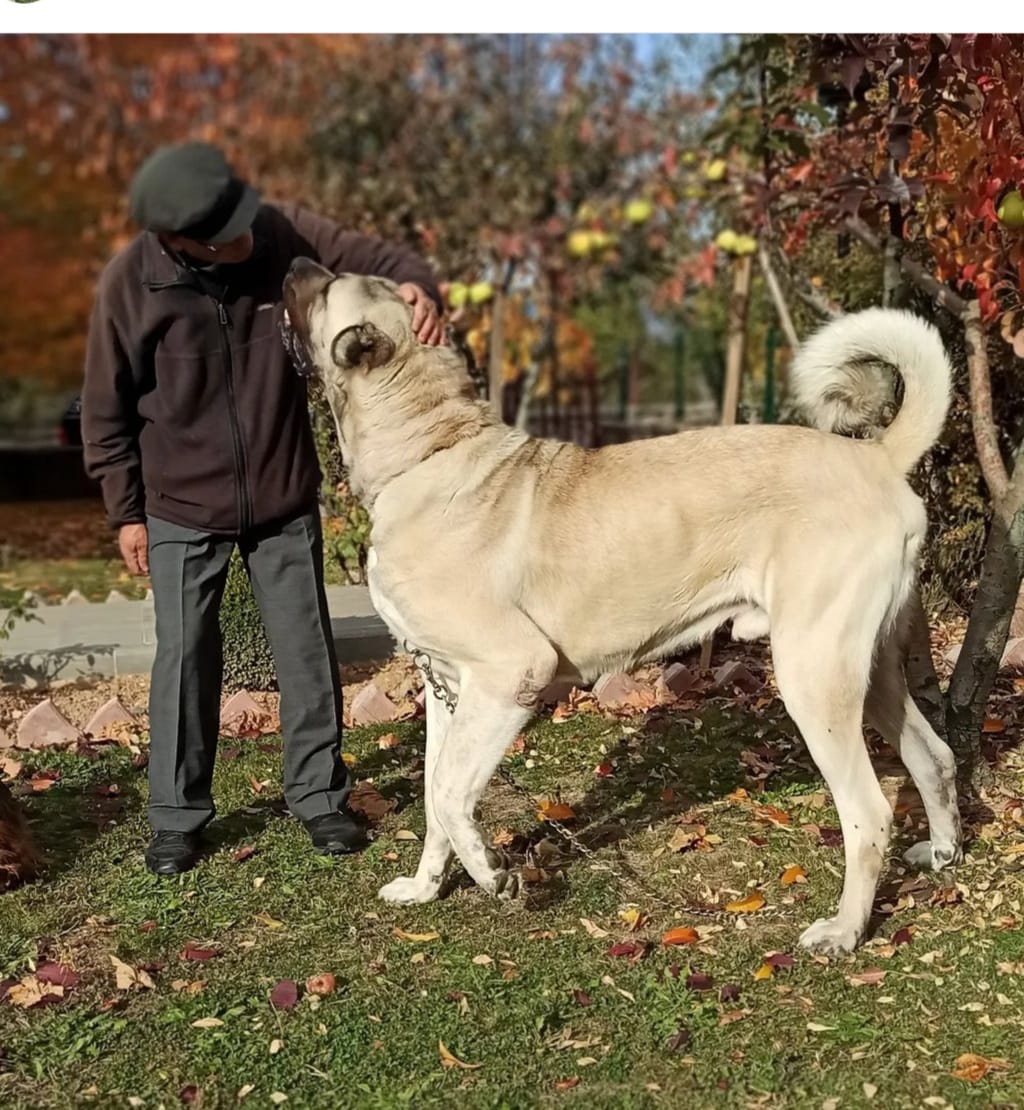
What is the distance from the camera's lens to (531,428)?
56.0 ft

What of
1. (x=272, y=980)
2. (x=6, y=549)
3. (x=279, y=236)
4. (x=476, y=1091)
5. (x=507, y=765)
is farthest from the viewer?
(x=6, y=549)

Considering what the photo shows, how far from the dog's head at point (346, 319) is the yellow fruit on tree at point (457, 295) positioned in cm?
730

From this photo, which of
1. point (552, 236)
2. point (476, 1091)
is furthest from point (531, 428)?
point (476, 1091)

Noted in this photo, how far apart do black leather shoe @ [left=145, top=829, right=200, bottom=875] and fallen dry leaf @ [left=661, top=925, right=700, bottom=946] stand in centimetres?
163

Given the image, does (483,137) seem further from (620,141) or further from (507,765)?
(507,765)

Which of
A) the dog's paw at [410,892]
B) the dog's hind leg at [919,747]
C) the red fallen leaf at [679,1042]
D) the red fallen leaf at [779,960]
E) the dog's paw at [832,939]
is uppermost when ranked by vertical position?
the dog's hind leg at [919,747]

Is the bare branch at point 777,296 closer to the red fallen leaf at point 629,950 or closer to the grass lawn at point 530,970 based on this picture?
the grass lawn at point 530,970

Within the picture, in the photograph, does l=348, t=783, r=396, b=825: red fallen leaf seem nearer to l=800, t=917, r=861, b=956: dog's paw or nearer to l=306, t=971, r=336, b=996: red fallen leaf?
l=306, t=971, r=336, b=996: red fallen leaf

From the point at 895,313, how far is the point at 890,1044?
2.06 m

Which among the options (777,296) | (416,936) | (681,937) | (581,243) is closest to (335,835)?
(416,936)

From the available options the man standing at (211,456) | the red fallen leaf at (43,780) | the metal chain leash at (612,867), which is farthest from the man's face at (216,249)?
the red fallen leaf at (43,780)

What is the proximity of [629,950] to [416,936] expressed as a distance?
0.63 meters

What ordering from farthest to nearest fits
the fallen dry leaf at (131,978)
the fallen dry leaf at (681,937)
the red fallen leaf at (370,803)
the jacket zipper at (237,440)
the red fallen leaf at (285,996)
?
the red fallen leaf at (370,803), the jacket zipper at (237,440), the fallen dry leaf at (681,937), the fallen dry leaf at (131,978), the red fallen leaf at (285,996)

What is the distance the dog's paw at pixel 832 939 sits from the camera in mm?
3422
